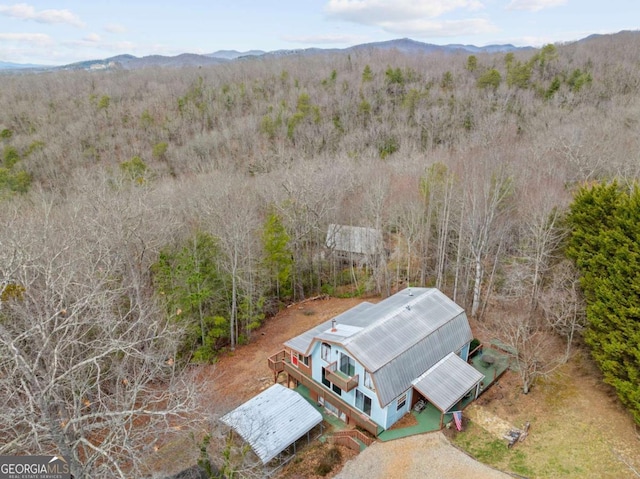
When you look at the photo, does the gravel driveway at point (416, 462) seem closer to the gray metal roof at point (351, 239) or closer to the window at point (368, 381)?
the window at point (368, 381)

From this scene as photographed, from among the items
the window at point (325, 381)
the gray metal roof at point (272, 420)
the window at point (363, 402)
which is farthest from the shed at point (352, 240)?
the gray metal roof at point (272, 420)

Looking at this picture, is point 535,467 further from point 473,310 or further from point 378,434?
point 473,310

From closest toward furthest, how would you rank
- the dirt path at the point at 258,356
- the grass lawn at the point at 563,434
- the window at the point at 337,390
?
the grass lawn at the point at 563,434, the window at the point at 337,390, the dirt path at the point at 258,356

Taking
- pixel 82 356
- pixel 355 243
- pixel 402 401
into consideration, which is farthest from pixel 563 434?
pixel 355 243

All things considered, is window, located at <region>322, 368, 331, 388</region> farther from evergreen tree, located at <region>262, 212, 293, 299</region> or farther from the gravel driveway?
evergreen tree, located at <region>262, 212, 293, 299</region>

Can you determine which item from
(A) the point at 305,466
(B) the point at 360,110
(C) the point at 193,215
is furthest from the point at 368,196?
(B) the point at 360,110
